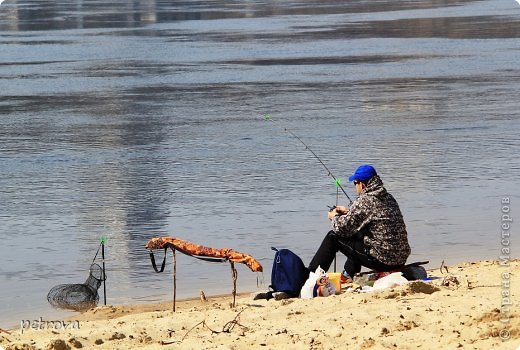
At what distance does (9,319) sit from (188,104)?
11916 mm

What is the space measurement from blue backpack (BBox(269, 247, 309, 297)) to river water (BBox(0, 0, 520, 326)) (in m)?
1.33

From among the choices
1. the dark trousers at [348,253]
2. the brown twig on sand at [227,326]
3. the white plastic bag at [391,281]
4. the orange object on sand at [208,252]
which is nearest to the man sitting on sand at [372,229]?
the dark trousers at [348,253]

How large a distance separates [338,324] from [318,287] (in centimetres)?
112

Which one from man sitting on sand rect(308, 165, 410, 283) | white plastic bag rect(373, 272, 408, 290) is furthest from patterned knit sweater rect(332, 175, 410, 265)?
white plastic bag rect(373, 272, 408, 290)

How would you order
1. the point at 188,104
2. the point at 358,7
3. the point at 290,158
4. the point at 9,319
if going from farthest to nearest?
the point at 358,7 → the point at 188,104 → the point at 290,158 → the point at 9,319

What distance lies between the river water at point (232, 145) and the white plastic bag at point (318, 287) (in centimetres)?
151

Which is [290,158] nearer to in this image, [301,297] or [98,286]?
[98,286]

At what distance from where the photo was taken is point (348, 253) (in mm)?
8031

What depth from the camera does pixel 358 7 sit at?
158 feet

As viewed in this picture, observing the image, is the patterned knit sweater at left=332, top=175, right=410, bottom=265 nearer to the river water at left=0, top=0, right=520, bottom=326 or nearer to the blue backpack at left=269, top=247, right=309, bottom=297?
the blue backpack at left=269, top=247, right=309, bottom=297

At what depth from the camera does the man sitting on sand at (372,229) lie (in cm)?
782

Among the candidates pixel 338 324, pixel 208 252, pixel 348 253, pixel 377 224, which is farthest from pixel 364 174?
pixel 338 324

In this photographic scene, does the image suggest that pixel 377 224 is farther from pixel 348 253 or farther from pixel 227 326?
pixel 227 326

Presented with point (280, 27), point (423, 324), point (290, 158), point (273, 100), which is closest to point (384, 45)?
point (280, 27)
